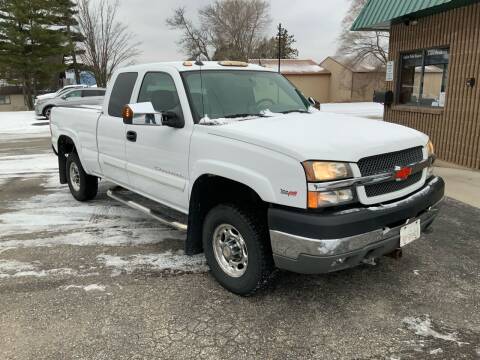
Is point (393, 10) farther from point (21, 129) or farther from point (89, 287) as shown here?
point (21, 129)

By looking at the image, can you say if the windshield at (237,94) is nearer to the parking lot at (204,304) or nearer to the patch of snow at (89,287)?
the parking lot at (204,304)

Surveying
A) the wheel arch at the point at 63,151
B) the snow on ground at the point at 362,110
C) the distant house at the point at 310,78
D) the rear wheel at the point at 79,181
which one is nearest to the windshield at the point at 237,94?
the rear wheel at the point at 79,181

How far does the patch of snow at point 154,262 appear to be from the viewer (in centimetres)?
439

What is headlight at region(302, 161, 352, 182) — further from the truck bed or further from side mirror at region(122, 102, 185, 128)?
the truck bed

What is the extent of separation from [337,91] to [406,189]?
4407 centimetres

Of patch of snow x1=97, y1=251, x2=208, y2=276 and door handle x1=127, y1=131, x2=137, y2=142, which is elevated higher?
door handle x1=127, y1=131, x2=137, y2=142

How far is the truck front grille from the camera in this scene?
329 centimetres

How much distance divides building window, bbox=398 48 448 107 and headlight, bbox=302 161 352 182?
7535 millimetres

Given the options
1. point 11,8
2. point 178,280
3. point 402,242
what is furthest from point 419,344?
point 11,8

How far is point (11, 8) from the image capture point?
33.2 meters

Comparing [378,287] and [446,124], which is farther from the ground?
[446,124]

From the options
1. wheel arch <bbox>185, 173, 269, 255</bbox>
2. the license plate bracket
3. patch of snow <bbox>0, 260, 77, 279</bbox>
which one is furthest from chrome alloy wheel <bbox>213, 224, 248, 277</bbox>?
patch of snow <bbox>0, 260, 77, 279</bbox>

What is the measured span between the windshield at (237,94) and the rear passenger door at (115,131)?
108 centimetres

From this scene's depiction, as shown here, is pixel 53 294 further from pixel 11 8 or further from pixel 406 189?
pixel 11 8
